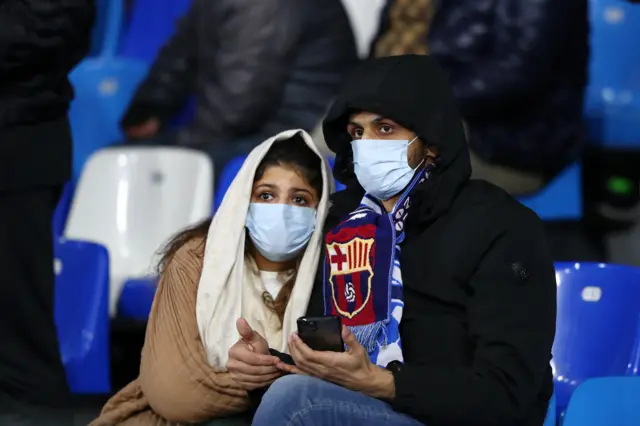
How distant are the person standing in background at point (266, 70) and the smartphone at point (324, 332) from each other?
2633 mm

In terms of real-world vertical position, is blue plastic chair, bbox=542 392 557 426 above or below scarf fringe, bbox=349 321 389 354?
below

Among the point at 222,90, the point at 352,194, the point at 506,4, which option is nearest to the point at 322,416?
the point at 352,194

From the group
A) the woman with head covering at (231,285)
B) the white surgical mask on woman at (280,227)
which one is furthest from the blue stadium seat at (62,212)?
the white surgical mask on woman at (280,227)

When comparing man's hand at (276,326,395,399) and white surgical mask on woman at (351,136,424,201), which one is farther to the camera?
white surgical mask on woman at (351,136,424,201)

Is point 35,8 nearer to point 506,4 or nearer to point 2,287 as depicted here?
point 2,287

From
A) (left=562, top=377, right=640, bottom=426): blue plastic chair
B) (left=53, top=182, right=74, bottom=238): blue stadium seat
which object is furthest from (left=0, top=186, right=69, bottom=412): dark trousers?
(left=53, top=182, right=74, bottom=238): blue stadium seat

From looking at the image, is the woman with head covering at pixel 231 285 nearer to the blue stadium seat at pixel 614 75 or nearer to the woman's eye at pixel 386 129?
the woman's eye at pixel 386 129

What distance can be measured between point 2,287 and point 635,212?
258cm

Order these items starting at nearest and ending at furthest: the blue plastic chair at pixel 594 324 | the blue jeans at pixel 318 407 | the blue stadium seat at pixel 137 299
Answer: the blue jeans at pixel 318 407 → the blue plastic chair at pixel 594 324 → the blue stadium seat at pixel 137 299

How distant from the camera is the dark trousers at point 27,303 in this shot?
10.7ft

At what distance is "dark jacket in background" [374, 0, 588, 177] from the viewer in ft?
15.3

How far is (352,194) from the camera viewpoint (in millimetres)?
2928

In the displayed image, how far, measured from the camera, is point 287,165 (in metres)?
2.92

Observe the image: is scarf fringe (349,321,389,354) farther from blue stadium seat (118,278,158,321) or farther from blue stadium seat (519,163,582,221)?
blue stadium seat (519,163,582,221)
